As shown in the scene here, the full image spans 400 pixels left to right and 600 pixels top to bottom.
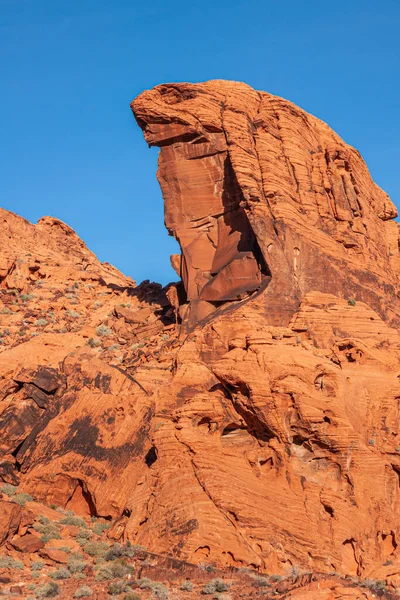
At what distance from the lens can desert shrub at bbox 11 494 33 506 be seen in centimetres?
2383

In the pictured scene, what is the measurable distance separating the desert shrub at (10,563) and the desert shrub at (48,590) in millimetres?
1343

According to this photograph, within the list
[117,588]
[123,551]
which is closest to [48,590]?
[117,588]

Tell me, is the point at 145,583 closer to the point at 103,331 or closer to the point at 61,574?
the point at 61,574

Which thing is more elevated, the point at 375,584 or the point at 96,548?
the point at 375,584

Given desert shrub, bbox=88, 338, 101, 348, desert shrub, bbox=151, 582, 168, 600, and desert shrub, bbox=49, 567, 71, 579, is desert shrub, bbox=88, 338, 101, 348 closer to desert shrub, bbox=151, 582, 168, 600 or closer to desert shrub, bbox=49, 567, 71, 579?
desert shrub, bbox=49, 567, 71, 579

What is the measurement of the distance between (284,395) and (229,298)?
10976 millimetres

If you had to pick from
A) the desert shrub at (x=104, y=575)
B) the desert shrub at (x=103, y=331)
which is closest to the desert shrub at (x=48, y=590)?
the desert shrub at (x=104, y=575)

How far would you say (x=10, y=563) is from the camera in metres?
19.4

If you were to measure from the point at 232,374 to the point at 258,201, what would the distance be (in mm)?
10991

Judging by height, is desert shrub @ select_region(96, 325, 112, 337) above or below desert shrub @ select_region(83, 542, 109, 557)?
above

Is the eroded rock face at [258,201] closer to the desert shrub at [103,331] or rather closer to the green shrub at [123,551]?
the desert shrub at [103,331]

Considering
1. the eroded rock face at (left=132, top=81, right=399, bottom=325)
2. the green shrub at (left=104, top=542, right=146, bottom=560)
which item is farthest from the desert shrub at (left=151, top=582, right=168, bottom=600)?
the eroded rock face at (left=132, top=81, right=399, bottom=325)

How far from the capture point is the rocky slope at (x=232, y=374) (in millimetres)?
20125

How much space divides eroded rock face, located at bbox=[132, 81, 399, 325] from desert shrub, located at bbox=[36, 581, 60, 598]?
1498 cm
